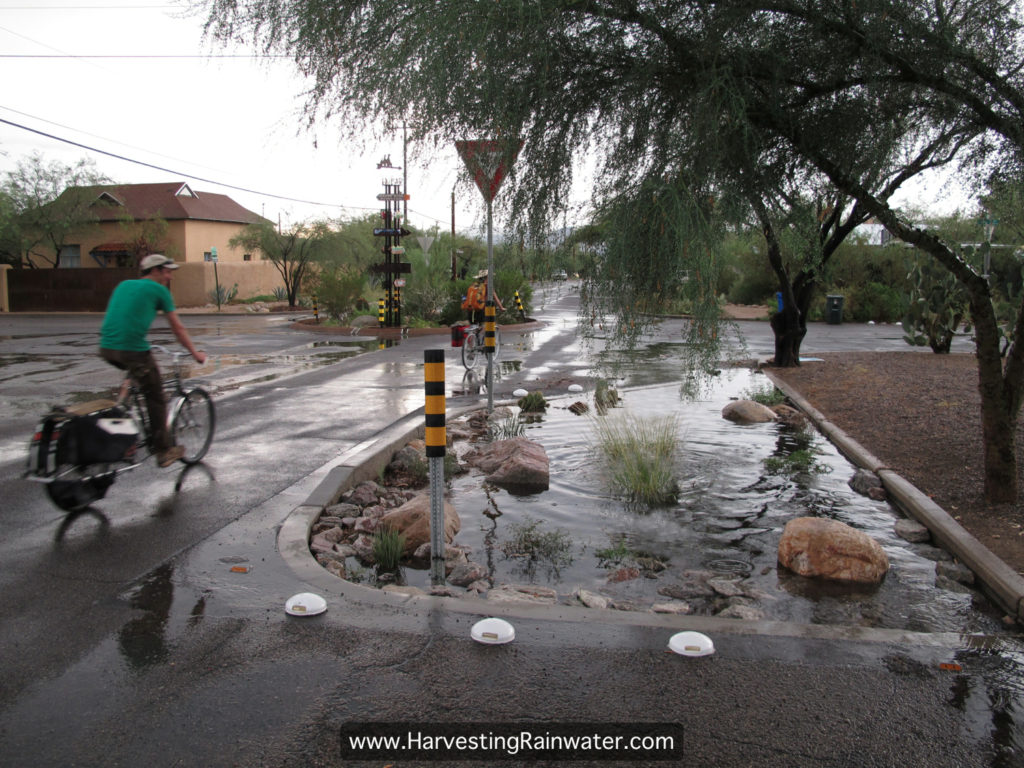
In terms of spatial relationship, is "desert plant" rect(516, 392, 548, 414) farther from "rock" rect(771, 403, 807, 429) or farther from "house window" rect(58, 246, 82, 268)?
"house window" rect(58, 246, 82, 268)

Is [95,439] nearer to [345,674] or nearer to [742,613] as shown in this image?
[345,674]

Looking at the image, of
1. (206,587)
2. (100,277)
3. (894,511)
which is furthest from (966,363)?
(100,277)

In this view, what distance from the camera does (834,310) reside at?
32062 mm

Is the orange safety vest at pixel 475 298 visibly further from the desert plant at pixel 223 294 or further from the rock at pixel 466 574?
the desert plant at pixel 223 294

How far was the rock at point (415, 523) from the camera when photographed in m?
5.70

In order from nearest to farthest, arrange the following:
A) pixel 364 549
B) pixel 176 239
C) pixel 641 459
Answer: pixel 364 549, pixel 641 459, pixel 176 239

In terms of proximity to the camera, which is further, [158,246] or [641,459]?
[158,246]

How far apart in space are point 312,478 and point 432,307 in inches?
905

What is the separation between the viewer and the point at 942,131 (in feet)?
21.1

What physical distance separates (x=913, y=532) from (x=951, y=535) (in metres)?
0.43

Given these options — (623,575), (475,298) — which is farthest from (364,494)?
(475,298)

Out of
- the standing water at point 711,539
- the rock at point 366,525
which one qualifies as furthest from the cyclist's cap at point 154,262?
the standing water at point 711,539

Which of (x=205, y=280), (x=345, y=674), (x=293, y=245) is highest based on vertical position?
(x=293, y=245)

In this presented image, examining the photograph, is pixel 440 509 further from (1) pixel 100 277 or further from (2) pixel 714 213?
(1) pixel 100 277
